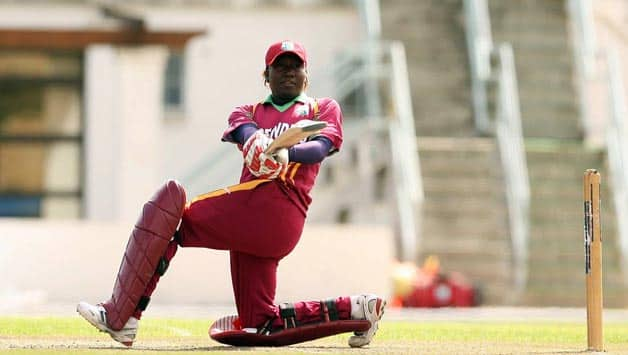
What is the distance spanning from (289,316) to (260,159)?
1056mm

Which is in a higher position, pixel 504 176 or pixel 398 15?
pixel 398 15

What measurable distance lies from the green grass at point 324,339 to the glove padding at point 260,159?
953 mm

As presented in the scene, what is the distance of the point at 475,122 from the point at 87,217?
5.64 meters

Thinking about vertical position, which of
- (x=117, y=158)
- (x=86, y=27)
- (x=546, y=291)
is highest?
(x=86, y=27)

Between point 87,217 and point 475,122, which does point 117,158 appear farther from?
point 475,122

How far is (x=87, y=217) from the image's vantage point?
96.6 ft

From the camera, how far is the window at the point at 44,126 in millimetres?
30469

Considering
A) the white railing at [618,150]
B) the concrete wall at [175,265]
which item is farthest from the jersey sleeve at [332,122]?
the white railing at [618,150]

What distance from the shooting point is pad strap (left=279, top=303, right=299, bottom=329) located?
38.5ft

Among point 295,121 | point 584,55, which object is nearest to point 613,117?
point 584,55

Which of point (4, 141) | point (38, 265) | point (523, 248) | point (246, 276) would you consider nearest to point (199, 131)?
point (4, 141)

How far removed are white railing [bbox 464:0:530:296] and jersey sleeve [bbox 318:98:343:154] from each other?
15192mm

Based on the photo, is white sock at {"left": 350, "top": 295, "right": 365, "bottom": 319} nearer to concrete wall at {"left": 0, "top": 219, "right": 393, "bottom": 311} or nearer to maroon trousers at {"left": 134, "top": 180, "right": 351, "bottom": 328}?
maroon trousers at {"left": 134, "top": 180, "right": 351, "bottom": 328}

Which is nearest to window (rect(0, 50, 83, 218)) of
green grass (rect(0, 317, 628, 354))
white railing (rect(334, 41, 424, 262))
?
white railing (rect(334, 41, 424, 262))
